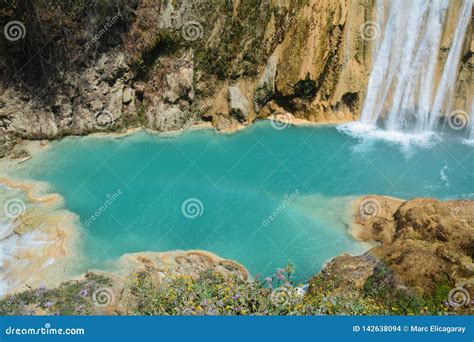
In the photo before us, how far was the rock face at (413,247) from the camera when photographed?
13.2 metres

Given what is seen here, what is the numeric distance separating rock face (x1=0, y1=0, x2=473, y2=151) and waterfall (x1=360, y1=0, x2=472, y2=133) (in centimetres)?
43

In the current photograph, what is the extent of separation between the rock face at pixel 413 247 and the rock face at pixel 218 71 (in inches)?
308

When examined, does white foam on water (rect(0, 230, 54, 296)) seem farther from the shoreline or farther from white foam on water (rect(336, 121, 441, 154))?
white foam on water (rect(336, 121, 441, 154))

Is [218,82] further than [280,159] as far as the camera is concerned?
Yes

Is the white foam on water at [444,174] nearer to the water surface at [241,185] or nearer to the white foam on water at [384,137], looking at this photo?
the water surface at [241,185]

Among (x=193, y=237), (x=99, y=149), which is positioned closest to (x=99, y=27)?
(x=99, y=149)

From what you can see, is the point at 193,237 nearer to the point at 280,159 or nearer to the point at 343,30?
the point at 280,159

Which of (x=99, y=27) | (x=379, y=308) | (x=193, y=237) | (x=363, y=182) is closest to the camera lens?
(x=379, y=308)

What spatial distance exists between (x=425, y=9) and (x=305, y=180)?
1048 centimetres

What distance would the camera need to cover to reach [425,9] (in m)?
23.7

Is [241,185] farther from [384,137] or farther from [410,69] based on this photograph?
[410,69]

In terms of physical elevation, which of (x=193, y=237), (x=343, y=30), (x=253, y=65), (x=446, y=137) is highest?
(x=343, y=30)

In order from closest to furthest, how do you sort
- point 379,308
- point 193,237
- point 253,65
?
point 379,308, point 193,237, point 253,65

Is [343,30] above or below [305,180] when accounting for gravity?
above
